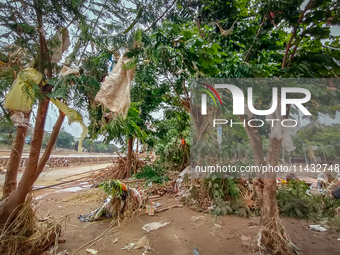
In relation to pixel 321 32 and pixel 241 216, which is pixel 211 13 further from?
pixel 241 216

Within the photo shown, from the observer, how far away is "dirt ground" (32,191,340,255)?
2934 mm

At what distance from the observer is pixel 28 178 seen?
7.73ft

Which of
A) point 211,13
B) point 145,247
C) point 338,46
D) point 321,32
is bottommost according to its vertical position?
point 145,247

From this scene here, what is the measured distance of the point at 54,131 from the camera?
2.49 m

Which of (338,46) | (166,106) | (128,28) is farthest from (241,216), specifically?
(166,106)

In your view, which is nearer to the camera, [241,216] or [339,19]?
[339,19]

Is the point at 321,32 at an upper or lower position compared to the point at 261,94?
upper

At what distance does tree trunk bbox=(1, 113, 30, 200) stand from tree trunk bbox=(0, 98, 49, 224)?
26cm

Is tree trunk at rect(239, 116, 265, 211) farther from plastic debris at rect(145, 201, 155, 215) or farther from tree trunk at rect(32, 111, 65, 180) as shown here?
tree trunk at rect(32, 111, 65, 180)

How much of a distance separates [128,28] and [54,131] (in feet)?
5.41

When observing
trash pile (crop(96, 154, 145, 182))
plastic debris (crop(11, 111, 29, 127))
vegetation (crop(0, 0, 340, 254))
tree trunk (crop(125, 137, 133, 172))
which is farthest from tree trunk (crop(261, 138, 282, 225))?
tree trunk (crop(125, 137, 133, 172))

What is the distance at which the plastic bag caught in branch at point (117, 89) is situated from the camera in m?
2.09

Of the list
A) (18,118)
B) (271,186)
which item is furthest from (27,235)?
(271,186)

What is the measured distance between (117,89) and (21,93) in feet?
3.23
